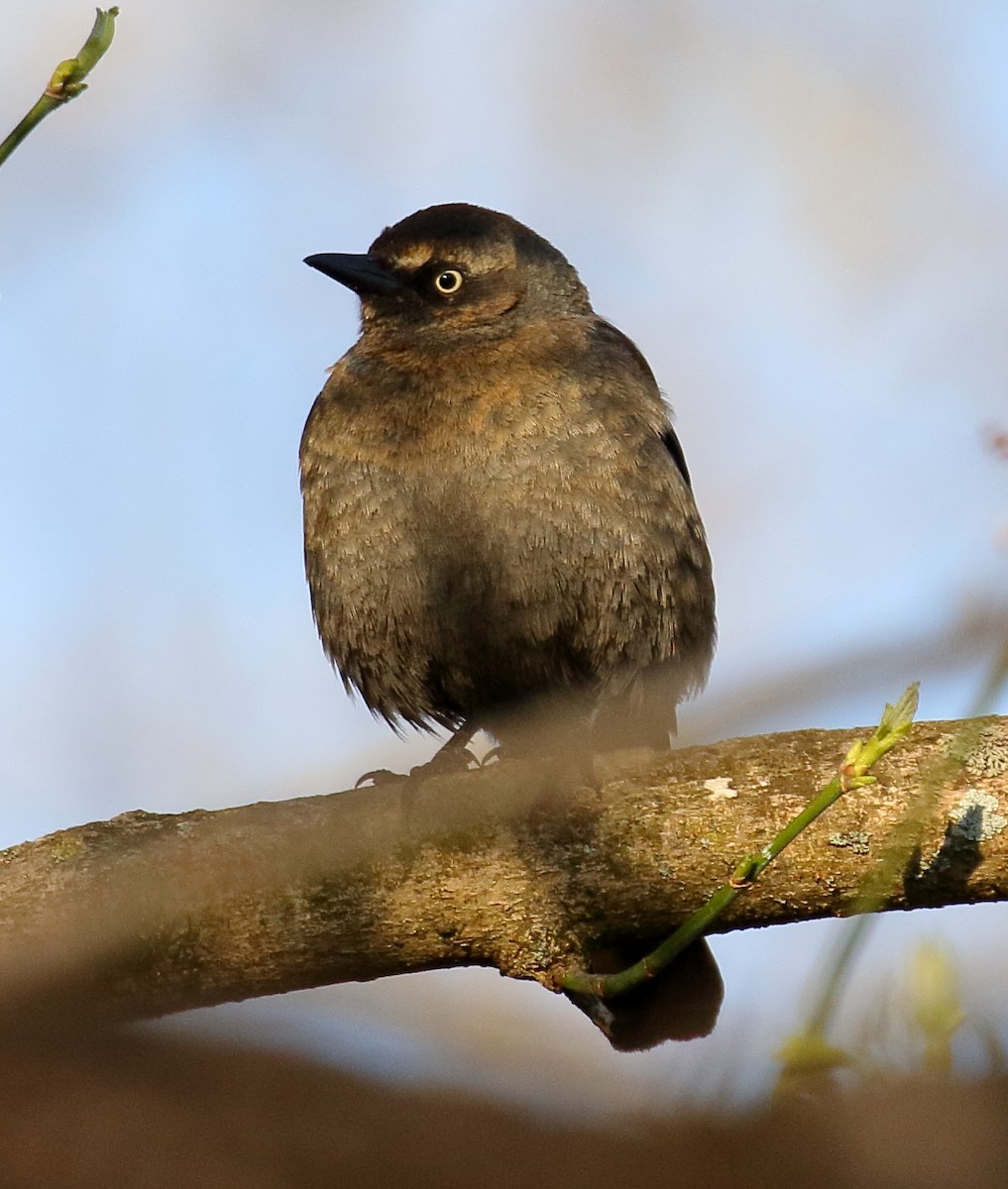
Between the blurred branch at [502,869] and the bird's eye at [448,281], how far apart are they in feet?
9.95

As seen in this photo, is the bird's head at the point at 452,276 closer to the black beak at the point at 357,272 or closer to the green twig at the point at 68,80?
the black beak at the point at 357,272

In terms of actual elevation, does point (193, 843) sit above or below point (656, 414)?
below

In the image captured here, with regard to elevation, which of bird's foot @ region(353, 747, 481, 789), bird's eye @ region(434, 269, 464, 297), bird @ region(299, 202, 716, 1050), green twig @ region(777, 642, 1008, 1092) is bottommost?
green twig @ region(777, 642, 1008, 1092)

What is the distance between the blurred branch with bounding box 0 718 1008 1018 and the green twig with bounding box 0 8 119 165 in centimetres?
201

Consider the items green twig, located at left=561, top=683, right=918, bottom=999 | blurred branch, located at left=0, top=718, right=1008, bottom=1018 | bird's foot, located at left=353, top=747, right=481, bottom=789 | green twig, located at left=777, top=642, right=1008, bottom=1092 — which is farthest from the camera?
bird's foot, located at left=353, top=747, right=481, bottom=789

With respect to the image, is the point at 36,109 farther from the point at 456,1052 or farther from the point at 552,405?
the point at 552,405

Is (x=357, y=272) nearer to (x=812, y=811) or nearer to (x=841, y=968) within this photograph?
(x=812, y=811)

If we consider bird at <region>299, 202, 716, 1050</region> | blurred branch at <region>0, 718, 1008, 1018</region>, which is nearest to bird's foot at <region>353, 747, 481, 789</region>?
bird at <region>299, 202, 716, 1050</region>

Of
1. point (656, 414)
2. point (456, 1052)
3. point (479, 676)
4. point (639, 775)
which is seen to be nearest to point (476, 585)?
point (479, 676)

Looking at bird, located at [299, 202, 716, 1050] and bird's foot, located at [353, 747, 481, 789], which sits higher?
bird, located at [299, 202, 716, 1050]

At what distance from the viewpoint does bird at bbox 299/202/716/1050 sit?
5445 millimetres

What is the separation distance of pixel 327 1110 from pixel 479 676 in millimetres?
4768

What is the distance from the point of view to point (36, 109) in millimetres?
2109

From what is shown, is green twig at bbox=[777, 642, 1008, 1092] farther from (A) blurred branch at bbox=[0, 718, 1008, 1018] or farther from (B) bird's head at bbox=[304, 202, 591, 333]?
(B) bird's head at bbox=[304, 202, 591, 333]
